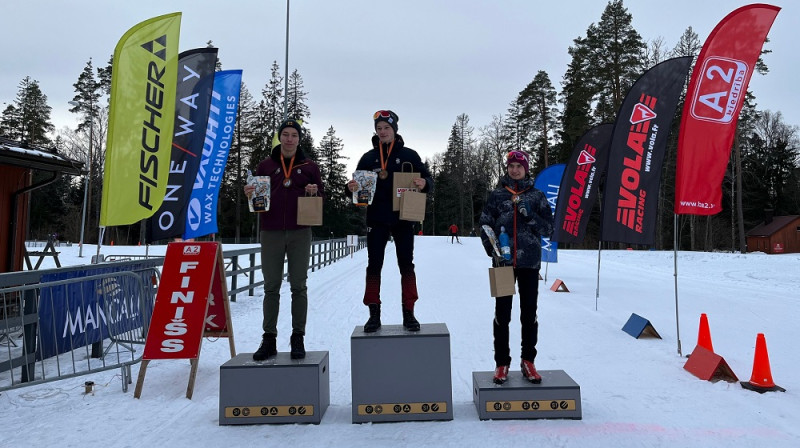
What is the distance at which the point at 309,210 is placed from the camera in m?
3.92

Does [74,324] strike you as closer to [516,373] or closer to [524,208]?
[516,373]

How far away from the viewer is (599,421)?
3.61 metres

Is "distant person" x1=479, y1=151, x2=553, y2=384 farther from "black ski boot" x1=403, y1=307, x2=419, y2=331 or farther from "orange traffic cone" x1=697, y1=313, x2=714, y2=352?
"orange traffic cone" x1=697, y1=313, x2=714, y2=352

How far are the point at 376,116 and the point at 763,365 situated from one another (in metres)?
4.53

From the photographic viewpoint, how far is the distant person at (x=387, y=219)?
13.1 feet

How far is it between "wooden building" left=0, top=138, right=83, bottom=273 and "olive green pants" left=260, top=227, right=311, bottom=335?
19.3ft

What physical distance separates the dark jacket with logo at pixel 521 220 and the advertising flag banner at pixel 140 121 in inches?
181

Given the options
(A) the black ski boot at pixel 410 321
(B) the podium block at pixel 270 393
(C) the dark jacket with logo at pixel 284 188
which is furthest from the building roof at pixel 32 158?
(A) the black ski boot at pixel 410 321

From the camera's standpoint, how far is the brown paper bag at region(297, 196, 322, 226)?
154 inches

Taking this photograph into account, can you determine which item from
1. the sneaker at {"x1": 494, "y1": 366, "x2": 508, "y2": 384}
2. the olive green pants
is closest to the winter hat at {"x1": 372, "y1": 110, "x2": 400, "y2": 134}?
the olive green pants

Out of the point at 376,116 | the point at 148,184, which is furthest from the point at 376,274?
the point at 148,184

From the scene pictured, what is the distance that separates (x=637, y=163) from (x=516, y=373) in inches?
191

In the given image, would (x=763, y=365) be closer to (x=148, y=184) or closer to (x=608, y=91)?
(x=148, y=184)

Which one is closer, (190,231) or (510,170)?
(510,170)
